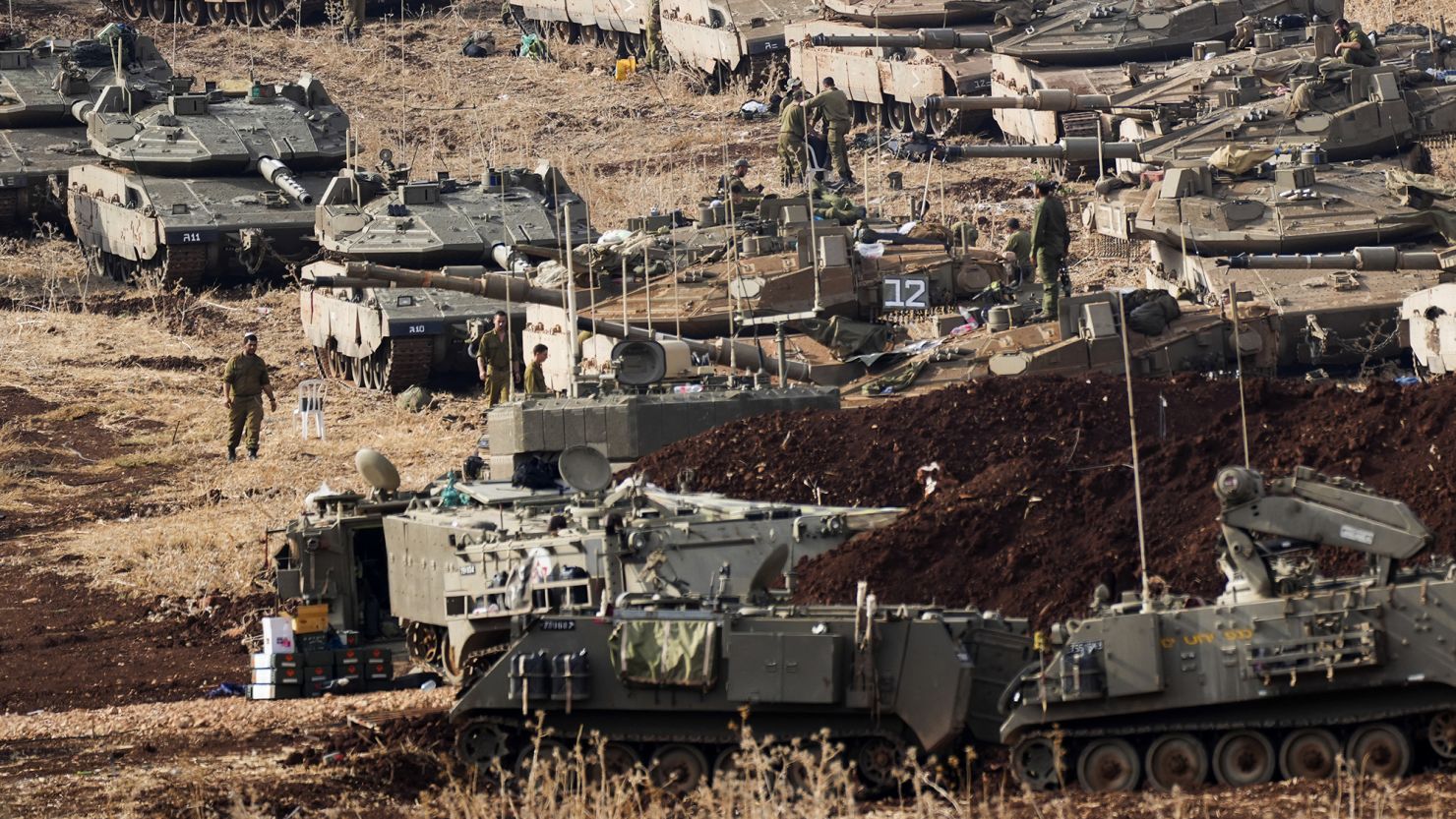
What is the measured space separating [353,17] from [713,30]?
9.10 meters

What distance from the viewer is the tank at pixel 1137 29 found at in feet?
124

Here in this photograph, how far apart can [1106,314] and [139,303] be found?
15195 millimetres

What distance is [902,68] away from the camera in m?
39.4

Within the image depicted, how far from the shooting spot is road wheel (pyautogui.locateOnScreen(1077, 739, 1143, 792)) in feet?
45.2

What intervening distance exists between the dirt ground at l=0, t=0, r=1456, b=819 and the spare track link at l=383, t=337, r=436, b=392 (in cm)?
36

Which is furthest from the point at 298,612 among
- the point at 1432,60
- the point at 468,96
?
the point at 468,96

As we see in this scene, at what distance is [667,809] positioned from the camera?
13555 mm

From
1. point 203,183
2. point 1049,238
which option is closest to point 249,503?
point 1049,238

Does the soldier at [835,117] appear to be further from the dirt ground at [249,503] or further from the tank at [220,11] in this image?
the tank at [220,11]

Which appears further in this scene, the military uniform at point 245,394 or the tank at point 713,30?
the tank at point 713,30

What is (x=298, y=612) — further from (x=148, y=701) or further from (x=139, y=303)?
(x=139, y=303)

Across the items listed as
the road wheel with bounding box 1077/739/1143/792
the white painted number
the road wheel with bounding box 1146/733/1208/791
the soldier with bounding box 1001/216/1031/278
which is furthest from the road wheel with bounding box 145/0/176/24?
the road wheel with bounding box 1146/733/1208/791

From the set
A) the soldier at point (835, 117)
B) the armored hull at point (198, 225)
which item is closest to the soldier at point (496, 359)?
the armored hull at point (198, 225)

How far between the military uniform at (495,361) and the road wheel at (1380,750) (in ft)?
44.6
